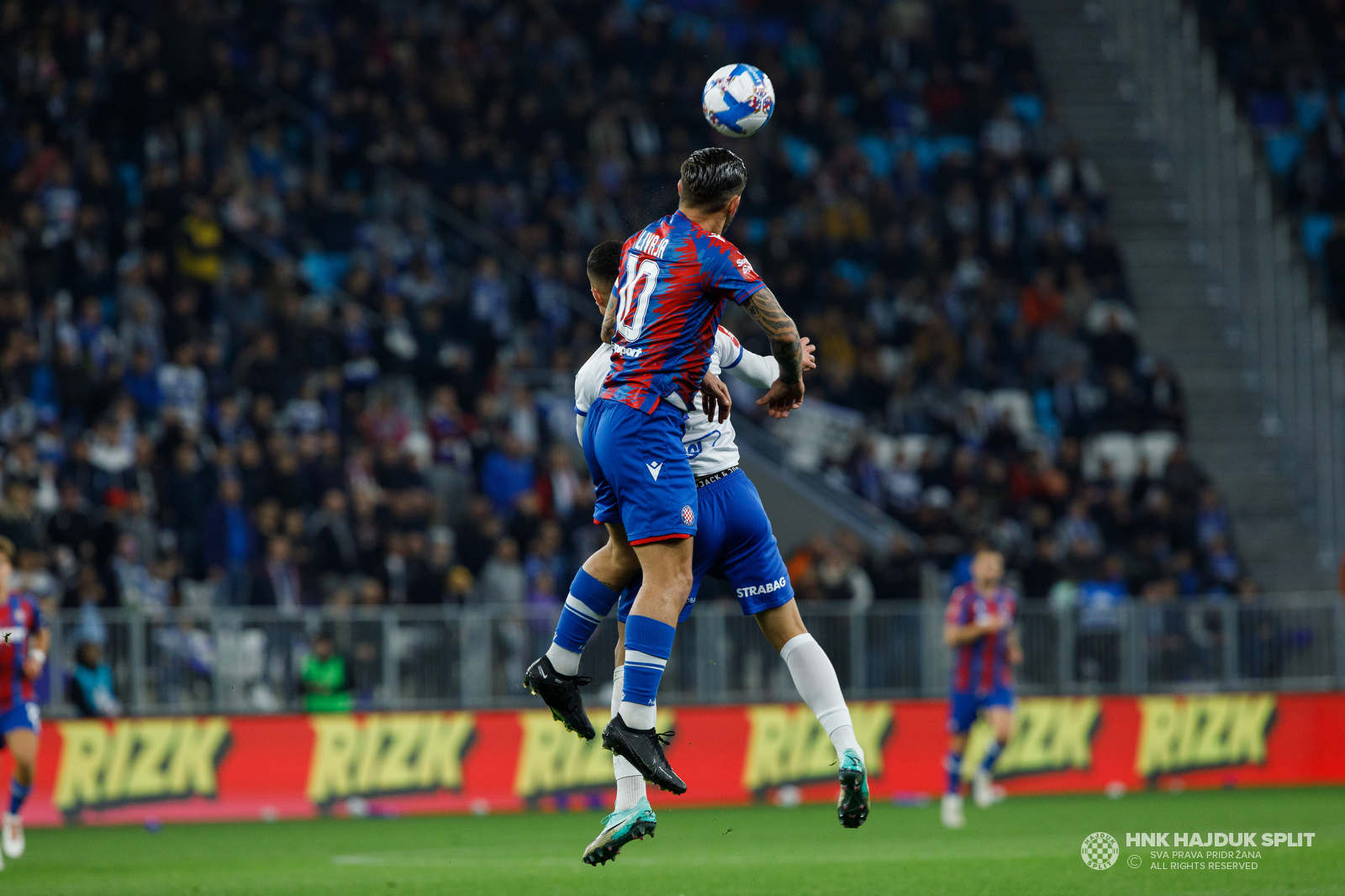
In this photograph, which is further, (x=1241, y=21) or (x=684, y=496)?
(x=1241, y=21)

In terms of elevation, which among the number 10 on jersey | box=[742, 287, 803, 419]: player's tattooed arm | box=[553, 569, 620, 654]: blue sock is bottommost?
box=[553, 569, 620, 654]: blue sock

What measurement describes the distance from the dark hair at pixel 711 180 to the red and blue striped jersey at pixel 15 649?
7.54 m

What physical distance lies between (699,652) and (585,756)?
5.32 ft

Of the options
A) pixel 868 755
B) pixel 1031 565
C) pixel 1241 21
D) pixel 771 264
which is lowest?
pixel 868 755

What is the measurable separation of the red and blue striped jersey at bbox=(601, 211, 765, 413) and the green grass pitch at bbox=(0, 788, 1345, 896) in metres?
3.39

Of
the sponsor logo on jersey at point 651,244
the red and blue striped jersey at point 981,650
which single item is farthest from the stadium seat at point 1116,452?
the sponsor logo on jersey at point 651,244

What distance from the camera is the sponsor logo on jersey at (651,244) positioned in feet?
27.0

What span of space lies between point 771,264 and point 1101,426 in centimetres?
494

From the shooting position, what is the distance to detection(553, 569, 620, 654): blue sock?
879cm

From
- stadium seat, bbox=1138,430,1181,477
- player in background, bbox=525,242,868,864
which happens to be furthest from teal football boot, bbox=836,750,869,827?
stadium seat, bbox=1138,430,1181,477

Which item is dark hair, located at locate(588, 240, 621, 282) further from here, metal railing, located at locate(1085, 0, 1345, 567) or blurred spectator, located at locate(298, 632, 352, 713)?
metal railing, located at locate(1085, 0, 1345, 567)

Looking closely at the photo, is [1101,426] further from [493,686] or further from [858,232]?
[493,686]

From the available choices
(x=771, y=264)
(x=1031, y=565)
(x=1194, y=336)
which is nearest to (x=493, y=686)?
(x=1031, y=565)

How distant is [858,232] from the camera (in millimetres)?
26656
